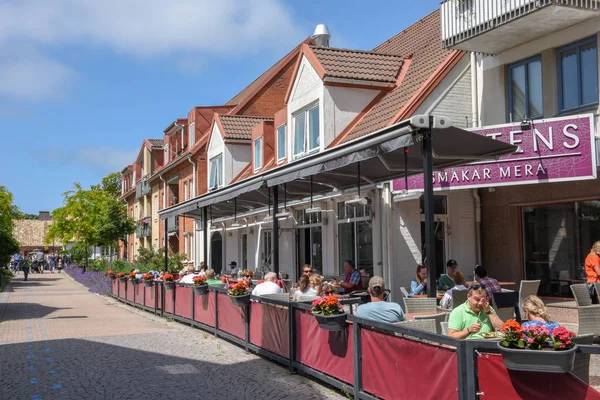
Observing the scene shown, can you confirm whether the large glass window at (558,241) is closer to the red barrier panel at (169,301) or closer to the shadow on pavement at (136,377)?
the shadow on pavement at (136,377)

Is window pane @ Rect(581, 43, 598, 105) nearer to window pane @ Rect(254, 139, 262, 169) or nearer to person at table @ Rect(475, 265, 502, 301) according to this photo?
person at table @ Rect(475, 265, 502, 301)

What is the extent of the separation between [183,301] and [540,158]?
854cm

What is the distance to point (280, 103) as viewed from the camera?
1264 inches

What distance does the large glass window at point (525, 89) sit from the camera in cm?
1425

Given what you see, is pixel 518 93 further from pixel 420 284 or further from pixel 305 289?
pixel 305 289

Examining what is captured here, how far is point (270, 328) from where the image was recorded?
9633 millimetres

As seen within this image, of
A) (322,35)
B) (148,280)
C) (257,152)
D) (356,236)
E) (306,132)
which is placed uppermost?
(322,35)

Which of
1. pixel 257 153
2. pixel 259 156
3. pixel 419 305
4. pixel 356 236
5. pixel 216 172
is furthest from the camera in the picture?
pixel 216 172

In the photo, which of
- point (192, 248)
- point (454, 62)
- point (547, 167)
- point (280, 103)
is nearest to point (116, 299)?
point (192, 248)

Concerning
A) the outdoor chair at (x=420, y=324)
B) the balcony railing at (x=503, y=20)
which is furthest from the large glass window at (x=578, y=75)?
the outdoor chair at (x=420, y=324)

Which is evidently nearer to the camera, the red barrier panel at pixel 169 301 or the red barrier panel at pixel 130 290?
the red barrier panel at pixel 169 301

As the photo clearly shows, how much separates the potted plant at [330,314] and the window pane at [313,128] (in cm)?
1275

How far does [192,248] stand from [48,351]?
23919 millimetres

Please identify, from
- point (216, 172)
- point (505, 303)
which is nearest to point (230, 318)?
point (505, 303)
